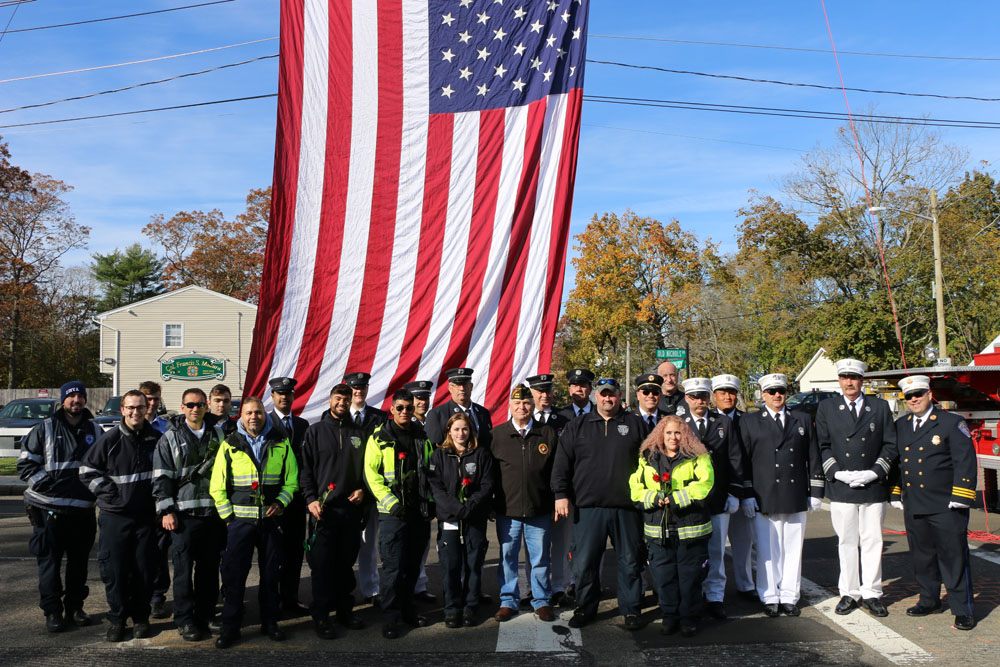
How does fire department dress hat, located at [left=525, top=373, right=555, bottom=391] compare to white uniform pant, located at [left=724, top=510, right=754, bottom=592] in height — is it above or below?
above

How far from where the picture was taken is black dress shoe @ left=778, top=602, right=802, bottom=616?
6.37 m

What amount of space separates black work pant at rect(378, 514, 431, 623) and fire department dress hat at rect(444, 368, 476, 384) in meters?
1.19

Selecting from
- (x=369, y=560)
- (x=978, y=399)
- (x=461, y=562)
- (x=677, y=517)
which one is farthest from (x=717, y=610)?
(x=978, y=399)

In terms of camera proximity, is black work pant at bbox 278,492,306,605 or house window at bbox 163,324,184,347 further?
house window at bbox 163,324,184,347

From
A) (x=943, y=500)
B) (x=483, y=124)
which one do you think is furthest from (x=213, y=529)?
(x=943, y=500)

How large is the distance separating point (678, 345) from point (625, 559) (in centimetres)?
4195

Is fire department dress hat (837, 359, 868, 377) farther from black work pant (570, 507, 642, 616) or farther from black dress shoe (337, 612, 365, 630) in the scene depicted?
black dress shoe (337, 612, 365, 630)

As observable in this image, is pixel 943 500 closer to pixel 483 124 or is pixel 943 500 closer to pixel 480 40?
pixel 483 124

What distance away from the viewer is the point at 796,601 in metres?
6.42

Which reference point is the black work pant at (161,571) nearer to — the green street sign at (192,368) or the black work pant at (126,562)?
the black work pant at (126,562)

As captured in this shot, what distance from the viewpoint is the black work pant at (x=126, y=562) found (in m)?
5.89

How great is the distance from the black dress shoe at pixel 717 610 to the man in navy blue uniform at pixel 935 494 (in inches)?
55.0

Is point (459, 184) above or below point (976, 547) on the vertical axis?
above

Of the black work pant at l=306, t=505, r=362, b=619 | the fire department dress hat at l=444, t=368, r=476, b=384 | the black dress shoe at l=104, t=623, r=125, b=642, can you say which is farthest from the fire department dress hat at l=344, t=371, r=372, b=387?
the black dress shoe at l=104, t=623, r=125, b=642
